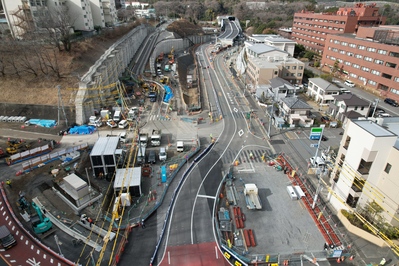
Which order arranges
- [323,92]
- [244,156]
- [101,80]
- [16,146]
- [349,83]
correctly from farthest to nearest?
1. [349,83]
2. [323,92]
3. [101,80]
4. [244,156]
5. [16,146]

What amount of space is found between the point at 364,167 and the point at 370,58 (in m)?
39.9

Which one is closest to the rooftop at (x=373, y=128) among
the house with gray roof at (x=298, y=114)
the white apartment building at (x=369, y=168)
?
the white apartment building at (x=369, y=168)

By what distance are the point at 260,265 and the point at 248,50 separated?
189 feet

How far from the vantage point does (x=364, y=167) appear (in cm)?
2002

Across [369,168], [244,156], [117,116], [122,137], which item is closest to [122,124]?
[117,116]

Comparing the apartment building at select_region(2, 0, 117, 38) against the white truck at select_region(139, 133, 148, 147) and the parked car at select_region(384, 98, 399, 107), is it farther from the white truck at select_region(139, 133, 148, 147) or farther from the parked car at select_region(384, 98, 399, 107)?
the parked car at select_region(384, 98, 399, 107)

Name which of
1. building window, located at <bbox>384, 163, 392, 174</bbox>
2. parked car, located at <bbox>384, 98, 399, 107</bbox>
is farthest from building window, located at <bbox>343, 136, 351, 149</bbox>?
parked car, located at <bbox>384, 98, 399, 107</bbox>

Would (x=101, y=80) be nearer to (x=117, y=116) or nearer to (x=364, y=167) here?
(x=117, y=116)

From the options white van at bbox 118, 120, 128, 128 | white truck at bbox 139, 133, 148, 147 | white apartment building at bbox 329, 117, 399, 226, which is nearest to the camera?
white apartment building at bbox 329, 117, 399, 226

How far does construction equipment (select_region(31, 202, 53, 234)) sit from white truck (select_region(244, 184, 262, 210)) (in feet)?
53.7

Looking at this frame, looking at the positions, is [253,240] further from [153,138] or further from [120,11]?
[120,11]

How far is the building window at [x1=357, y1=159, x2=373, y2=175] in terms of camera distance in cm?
1981

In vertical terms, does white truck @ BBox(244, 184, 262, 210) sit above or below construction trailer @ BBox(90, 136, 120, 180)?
below

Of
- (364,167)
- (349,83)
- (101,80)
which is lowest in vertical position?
(349,83)
